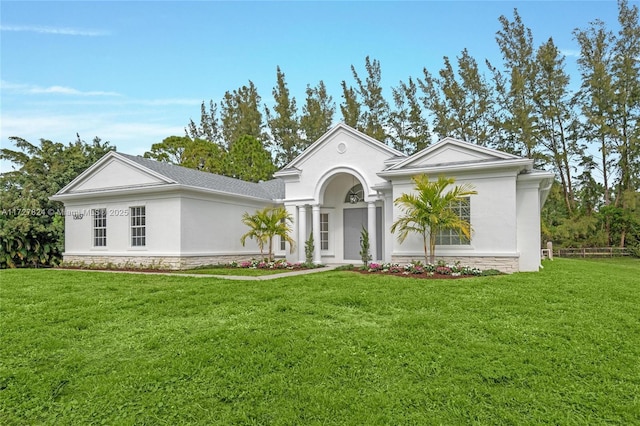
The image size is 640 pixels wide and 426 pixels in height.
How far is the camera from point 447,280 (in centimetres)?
1042

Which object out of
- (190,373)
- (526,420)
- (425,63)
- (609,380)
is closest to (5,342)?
(190,373)

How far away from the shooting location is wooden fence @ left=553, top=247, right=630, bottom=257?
27016 millimetres

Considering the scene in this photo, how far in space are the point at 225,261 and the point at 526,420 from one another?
1422 centimetres

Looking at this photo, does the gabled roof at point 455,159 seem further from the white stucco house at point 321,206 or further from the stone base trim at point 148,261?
the stone base trim at point 148,261

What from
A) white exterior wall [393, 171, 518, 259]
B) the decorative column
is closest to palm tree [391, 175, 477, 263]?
white exterior wall [393, 171, 518, 259]

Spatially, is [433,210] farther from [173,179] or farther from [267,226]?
[173,179]

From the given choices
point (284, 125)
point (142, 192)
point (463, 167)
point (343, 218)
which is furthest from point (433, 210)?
point (284, 125)

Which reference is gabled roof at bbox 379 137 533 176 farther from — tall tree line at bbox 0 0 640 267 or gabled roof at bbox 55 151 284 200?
tall tree line at bbox 0 0 640 267

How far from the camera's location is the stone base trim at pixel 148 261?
1534 cm

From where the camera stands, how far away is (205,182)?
17078 millimetres

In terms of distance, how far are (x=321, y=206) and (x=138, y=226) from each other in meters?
7.17

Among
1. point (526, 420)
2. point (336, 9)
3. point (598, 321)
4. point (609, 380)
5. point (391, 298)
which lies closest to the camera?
point (526, 420)

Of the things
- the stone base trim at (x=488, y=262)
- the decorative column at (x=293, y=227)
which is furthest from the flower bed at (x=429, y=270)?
the decorative column at (x=293, y=227)

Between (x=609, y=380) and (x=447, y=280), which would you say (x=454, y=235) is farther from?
(x=609, y=380)
